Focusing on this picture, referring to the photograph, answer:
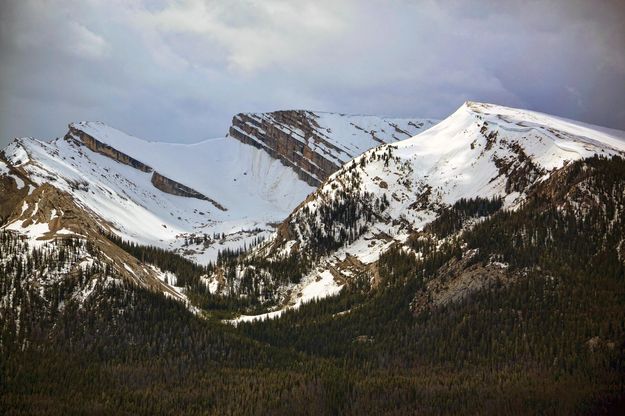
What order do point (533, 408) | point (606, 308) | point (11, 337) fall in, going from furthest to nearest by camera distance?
point (11, 337)
point (606, 308)
point (533, 408)

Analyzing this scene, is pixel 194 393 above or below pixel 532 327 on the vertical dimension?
below

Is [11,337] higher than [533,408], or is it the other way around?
[11,337]

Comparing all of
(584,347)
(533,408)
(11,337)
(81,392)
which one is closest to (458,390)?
(533,408)

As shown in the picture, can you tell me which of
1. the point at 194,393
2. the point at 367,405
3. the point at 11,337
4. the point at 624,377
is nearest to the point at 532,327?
the point at 624,377

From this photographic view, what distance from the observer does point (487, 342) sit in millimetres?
193375

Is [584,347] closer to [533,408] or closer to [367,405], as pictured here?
[533,408]

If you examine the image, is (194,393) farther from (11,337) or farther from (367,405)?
(11,337)

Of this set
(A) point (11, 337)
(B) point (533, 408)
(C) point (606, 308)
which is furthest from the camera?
(A) point (11, 337)

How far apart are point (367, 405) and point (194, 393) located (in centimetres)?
3768

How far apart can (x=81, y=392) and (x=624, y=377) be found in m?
112

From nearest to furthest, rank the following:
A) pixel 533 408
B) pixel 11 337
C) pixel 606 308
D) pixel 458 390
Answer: pixel 533 408 → pixel 458 390 → pixel 606 308 → pixel 11 337

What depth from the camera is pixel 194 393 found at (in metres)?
178

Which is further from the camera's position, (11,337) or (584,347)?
(11,337)

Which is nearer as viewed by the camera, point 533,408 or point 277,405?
point 533,408
